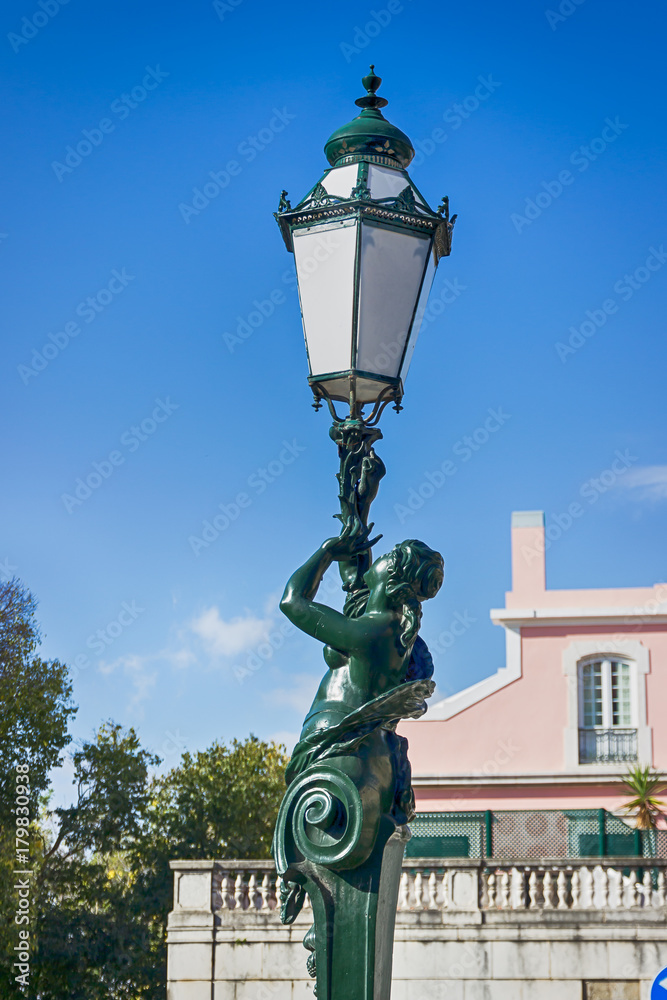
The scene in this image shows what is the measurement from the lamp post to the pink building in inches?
835

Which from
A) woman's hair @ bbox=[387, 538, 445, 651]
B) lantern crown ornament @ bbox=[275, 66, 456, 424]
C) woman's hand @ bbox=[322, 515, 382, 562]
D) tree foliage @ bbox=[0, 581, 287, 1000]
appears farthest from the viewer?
tree foliage @ bbox=[0, 581, 287, 1000]

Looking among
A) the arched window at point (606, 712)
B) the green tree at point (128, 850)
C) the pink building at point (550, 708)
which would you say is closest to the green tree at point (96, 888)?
the green tree at point (128, 850)

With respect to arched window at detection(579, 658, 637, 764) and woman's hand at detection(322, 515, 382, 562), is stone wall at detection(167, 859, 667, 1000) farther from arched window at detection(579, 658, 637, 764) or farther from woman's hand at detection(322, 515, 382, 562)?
woman's hand at detection(322, 515, 382, 562)

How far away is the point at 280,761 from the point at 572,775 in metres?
7.28

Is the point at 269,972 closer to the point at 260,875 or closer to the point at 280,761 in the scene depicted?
the point at 260,875

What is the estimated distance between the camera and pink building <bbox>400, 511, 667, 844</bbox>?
2423 cm

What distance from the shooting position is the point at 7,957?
20.5 metres

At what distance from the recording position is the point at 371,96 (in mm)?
4402

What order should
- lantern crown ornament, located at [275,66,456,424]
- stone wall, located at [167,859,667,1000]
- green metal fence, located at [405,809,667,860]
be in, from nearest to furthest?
lantern crown ornament, located at [275,66,456,424] < stone wall, located at [167,859,667,1000] < green metal fence, located at [405,809,667,860]

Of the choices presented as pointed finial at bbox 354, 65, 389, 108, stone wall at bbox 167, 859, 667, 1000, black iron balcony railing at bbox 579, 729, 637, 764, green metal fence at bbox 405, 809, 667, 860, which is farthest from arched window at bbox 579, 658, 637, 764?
pointed finial at bbox 354, 65, 389, 108

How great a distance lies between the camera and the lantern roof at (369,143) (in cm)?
417

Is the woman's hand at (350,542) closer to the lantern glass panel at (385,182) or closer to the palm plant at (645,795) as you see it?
the lantern glass panel at (385,182)

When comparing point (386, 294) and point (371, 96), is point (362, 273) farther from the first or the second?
point (371, 96)

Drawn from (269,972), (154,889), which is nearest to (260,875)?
(269,972)
